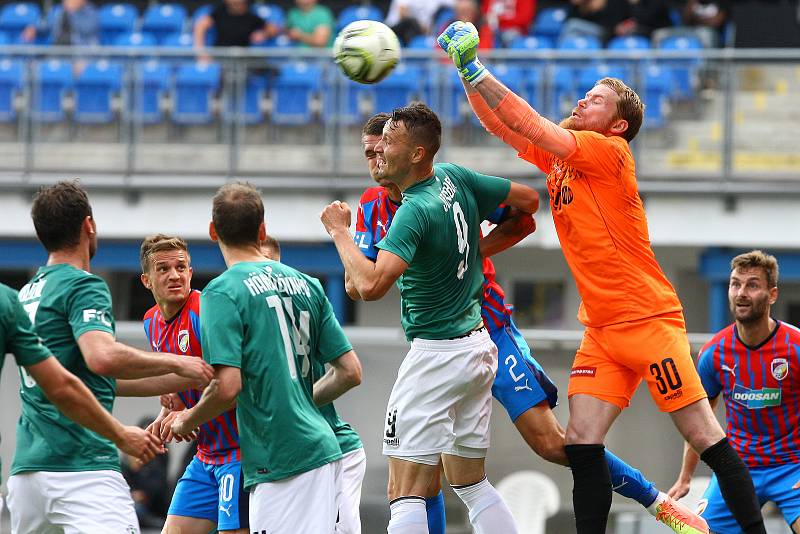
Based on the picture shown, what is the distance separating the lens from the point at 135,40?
17.2 metres

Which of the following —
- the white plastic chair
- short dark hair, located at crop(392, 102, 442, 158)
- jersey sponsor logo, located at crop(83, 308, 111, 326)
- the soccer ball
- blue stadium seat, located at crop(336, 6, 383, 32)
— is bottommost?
the white plastic chair

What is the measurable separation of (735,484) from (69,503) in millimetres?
3285

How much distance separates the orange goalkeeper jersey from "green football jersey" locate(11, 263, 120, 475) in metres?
2.38

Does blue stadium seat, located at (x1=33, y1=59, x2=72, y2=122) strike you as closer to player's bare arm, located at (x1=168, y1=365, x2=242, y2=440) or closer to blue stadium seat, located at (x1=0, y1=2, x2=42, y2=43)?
blue stadium seat, located at (x1=0, y1=2, x2=42, y2=43)

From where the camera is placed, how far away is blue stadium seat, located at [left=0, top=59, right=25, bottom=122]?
1528 centimetres

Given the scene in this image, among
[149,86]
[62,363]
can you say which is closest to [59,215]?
[62,363]

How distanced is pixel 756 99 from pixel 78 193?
9976mm

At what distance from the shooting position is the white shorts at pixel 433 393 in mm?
6246

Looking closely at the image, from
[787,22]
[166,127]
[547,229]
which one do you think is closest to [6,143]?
[166,127]

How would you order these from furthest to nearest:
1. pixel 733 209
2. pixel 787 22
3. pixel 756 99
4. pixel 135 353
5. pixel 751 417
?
1. pixel 787 22
2. pixel 733 209
3. pixel 756 99
4. pixel 751 417
5. pixel 135 353

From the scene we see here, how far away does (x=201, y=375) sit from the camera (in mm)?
5445

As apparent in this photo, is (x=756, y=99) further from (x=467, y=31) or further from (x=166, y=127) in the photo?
(x=467, y=31)

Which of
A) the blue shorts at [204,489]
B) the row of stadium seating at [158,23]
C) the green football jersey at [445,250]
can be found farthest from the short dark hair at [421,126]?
the row of stadium seating at [158,23]

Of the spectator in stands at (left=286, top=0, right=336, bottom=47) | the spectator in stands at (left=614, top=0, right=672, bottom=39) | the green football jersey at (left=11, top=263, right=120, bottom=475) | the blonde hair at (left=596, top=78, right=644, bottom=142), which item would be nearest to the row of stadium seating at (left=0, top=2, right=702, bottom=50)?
the spectator in stands at (left=286, top=0, right=336, bottom=47)
